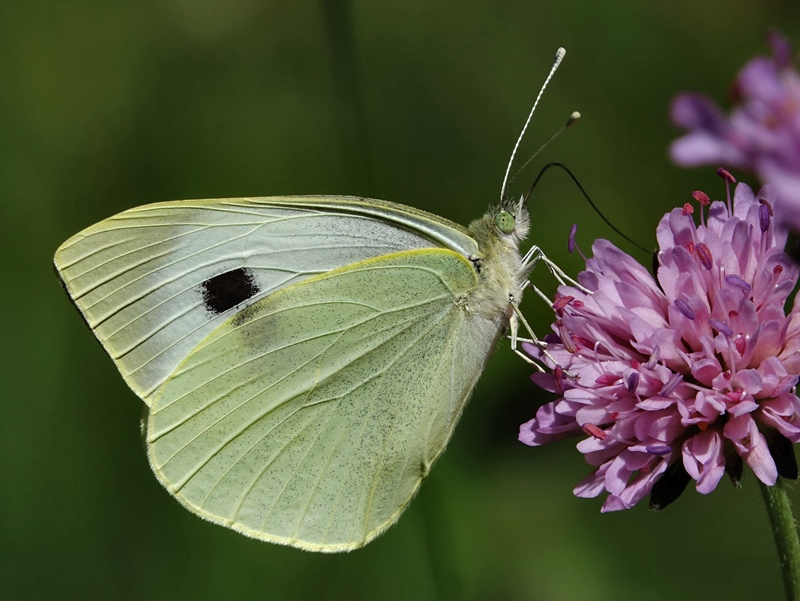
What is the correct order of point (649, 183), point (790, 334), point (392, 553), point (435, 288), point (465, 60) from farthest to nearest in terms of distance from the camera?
point (465, 60), point (649, 183), point (392, 553), point (435, 288), point (790, 334)

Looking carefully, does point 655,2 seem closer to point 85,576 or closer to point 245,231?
point 245,231

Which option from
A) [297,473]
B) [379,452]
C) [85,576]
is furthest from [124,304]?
[85,576]

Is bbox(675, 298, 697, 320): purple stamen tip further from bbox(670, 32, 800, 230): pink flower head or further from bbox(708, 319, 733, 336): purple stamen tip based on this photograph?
bbox(670, 32, 800, 230): pink flower head

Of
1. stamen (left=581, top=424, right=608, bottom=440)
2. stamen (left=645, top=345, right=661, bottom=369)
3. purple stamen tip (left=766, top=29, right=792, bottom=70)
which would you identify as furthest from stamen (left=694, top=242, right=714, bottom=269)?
purple stamen tip (left=766, top=29, right=792, bottom=70)

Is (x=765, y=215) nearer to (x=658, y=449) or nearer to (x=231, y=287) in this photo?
(x=658, y=449)

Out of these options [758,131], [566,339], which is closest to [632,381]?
[566,339]

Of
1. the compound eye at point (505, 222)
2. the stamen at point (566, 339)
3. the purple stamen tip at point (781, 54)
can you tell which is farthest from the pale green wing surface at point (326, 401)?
the purple stamen tip at point (781, 54)
